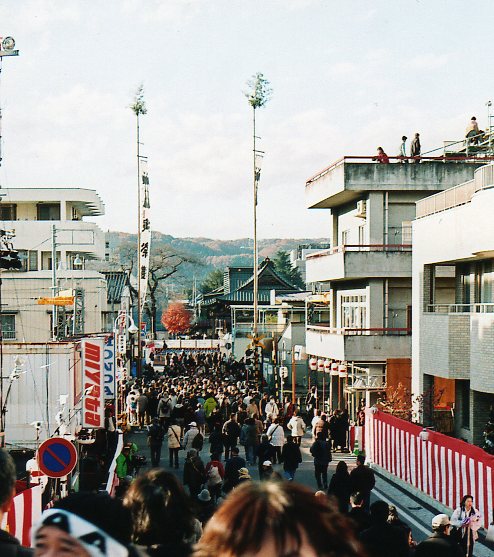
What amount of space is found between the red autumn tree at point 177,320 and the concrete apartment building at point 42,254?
220 feet

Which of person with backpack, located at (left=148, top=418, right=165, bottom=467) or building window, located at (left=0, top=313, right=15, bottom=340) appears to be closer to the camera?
person with backpack, located at (left=148, top=418, right=165, bottom=467)

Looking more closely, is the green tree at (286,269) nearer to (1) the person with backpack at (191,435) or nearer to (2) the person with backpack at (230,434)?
(2) the person with backpack at (230,434)

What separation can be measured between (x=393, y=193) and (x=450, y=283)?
4.08 m

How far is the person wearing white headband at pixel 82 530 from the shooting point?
10.6 feet

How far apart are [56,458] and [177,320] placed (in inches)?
4406

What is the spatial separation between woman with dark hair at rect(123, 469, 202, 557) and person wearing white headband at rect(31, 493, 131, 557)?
115 centimetres

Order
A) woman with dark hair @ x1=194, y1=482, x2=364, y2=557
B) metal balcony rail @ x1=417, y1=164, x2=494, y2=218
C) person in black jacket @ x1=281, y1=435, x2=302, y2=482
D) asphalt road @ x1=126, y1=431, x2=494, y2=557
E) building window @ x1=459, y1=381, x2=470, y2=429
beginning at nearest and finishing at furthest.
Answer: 1. woman with dark hair @ x1=194, y1=482, x2=364, y2=557
2. asphalt road @ x1=126, y1=431, x2=494, y2=557
3. person in black jacket @ x1=281, y1=435, x2=302, y2=482
4. metal balcony rail @ x1=417, y1=164, x2=494, y2=218
5. building window @ x1=459, y1=381, x2=470, y2=429

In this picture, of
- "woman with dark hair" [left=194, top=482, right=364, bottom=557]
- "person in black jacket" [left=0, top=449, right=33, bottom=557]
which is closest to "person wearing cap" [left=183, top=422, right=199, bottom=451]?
"person in black jacket" [left=0, top=449, right=33, bottom=557]

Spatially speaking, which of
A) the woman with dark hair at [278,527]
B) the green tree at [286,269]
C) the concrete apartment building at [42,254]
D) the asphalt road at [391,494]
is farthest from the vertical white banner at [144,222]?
the green tree at [286,269]

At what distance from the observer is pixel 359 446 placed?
26.5m

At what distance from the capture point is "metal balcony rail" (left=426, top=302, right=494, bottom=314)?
25.0 m

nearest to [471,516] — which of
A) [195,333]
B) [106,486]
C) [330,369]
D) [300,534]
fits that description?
[106,486]

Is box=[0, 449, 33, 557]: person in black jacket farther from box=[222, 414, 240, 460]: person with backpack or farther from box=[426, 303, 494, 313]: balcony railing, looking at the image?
box=[426, 303, 494, 313]: balcony railing

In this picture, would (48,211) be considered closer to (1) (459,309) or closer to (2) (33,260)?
(2) (33,260)
